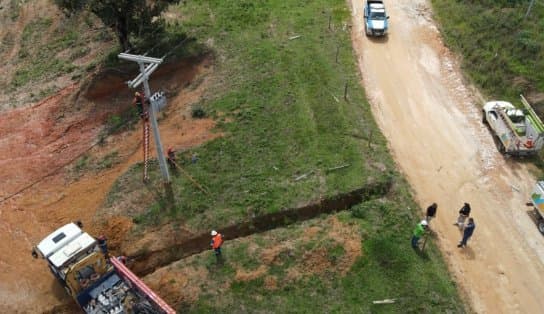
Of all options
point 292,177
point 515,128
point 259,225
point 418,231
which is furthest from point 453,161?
point 259,225

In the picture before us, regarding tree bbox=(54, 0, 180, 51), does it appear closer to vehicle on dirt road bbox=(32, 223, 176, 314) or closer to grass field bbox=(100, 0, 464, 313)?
grass field bbox=(100, 0, 464, 313)

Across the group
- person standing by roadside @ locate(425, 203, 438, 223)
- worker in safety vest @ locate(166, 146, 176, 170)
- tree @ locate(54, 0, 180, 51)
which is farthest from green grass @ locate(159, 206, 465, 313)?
tree @ locate(54, 0, 180, 51)

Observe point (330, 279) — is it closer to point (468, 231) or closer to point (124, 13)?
point (468, 231)

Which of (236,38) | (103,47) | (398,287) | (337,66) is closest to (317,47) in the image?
(337,66)

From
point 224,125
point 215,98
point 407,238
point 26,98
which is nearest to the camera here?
point 407,238

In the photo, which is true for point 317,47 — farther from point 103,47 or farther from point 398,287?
point 398,287
